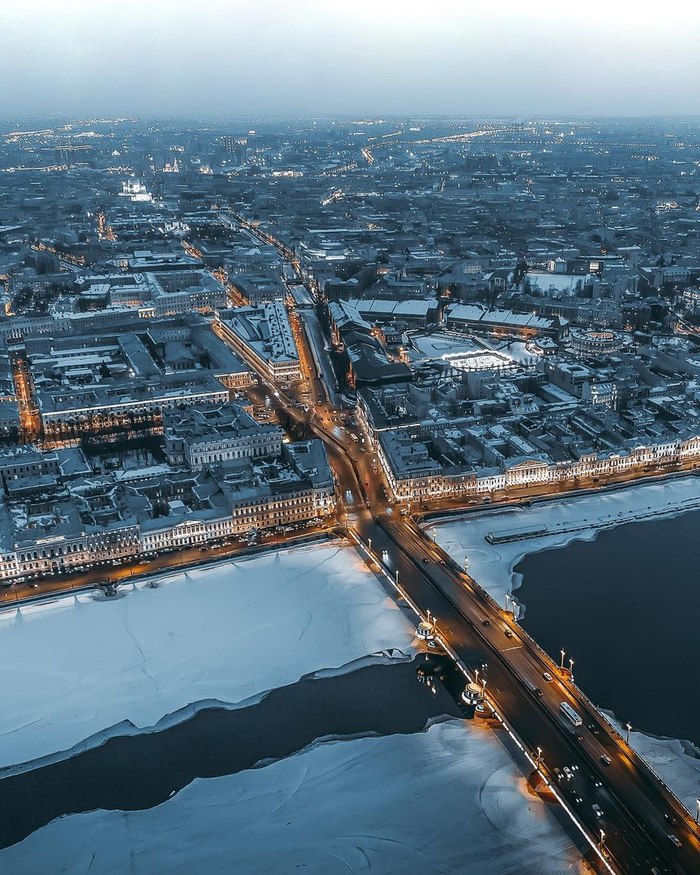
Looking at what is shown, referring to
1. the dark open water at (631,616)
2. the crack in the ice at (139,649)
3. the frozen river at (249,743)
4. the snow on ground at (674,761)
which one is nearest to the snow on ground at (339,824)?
the frozen river at (249,743)

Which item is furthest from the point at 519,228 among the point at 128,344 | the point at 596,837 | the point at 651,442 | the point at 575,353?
the point at 596,837

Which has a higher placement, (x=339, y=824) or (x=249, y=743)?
(x=249, y=743)

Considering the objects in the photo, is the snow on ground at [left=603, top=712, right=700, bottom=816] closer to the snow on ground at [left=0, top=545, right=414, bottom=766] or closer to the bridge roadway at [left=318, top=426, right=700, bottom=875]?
the bridge roadway at [left=318, top=426, right=700, bottom=875]

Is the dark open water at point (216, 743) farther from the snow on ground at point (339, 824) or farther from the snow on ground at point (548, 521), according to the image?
the snow on ground at point (548, 521)

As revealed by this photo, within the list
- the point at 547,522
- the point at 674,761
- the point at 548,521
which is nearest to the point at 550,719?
the point at 674,761

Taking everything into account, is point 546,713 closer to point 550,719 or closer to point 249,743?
Answer: point 550,719

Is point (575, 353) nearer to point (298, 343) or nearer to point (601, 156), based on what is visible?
point (298, 343)
